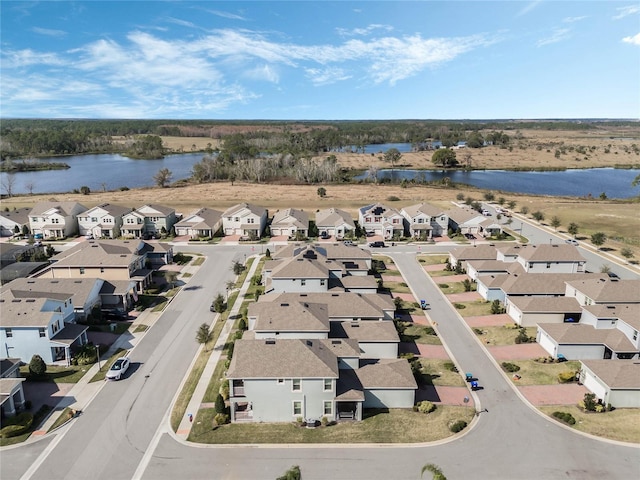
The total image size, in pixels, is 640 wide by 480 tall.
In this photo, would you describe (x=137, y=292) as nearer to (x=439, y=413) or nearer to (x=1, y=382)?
(x=1, y=382)

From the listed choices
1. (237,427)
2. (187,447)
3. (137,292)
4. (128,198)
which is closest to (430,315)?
(237,427)

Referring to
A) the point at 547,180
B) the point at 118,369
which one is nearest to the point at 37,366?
the point at 118,369

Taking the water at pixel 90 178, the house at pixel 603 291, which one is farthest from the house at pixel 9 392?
the water at pixel 90 178

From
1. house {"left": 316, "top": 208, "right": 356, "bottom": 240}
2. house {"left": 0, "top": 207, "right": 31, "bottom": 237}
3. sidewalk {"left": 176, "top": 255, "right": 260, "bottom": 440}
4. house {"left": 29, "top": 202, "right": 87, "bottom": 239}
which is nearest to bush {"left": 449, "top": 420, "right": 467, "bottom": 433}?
sidewalk {"left": 176, "top": 255, "right": 260, "bottom": 440}

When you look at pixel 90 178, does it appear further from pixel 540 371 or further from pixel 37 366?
pixel 540 371

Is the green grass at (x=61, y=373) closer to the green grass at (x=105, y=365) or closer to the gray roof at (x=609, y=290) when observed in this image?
the green grass at (x=105, y=365)
